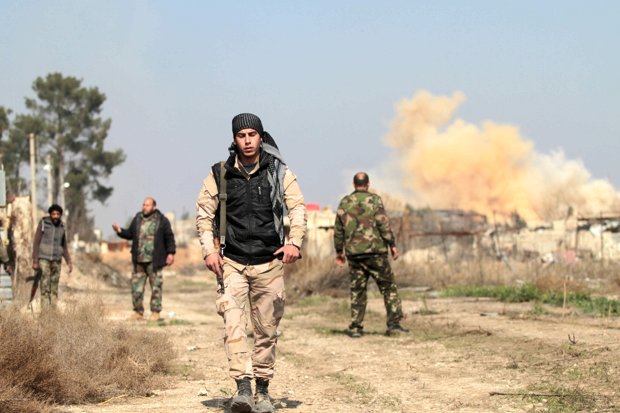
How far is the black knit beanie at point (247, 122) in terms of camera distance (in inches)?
297

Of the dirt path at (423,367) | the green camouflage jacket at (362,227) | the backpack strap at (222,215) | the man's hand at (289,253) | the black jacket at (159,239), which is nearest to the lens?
the man's hand at (289,253)

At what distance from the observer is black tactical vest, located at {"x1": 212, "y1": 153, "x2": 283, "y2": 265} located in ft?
24.6

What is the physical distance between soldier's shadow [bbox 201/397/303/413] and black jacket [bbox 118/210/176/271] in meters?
8.55

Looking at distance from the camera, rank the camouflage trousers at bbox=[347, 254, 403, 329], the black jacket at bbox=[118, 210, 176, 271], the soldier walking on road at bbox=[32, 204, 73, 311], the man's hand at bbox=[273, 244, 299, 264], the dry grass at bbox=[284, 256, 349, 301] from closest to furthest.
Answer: the man's hand at bbox=[273, 244, 299, 264] < the camouflage trousers at bbox=[347, 254, 403, 329] < the soldier walking on road at bbox=[32, 204, 73, 311] < the black jacket at bbox=[118, 210, 176, 271] < the dry grass at bbox=[284, 256, 349, 301]

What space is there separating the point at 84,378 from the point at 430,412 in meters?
2.70

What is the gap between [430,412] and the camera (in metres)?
7.41

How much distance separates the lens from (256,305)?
7586mm

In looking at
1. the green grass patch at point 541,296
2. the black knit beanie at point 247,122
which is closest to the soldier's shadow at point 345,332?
the green grass patch at point 541,296

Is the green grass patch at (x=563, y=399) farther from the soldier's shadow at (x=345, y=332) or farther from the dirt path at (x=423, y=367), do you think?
the soldier's shadow at (x=345, y=332)

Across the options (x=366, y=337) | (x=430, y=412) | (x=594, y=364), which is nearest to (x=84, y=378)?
(x=430, y=412)

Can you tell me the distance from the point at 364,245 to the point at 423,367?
10.1 ft

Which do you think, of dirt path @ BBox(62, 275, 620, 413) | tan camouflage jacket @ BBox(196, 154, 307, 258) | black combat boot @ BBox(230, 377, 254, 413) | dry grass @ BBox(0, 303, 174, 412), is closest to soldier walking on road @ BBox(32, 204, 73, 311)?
dirt path @ BBox(62, 275, 620, 413)

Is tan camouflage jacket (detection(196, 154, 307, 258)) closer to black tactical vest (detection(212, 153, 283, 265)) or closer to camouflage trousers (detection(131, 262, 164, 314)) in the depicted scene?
black tactical vest (detection(212, 153, 283, 265))

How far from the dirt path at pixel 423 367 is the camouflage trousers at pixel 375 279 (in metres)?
0.29
